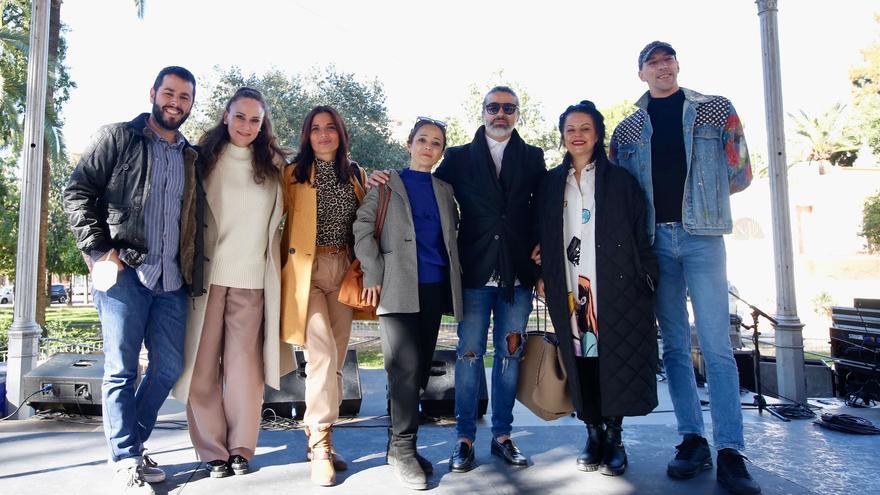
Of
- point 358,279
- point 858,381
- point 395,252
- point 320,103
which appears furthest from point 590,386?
point 320,103

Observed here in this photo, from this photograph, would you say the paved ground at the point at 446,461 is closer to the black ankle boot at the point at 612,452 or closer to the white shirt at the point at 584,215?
the black ankle boot at the point at 612,452

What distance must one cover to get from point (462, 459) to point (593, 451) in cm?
72

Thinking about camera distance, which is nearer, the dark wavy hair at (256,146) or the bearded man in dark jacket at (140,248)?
the bearded man in dark jacket at (140,248)

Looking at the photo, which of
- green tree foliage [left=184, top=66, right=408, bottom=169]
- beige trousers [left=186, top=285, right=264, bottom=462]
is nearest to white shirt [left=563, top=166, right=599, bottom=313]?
beige trousers [left=186, top=285, right=264, bottom=462]

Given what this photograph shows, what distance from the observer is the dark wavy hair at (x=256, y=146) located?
3.01m

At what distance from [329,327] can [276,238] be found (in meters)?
0.57

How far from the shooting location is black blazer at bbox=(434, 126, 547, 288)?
3.05m

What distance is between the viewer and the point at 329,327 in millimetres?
3047

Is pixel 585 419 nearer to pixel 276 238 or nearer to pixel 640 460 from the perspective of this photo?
pixel 640 460

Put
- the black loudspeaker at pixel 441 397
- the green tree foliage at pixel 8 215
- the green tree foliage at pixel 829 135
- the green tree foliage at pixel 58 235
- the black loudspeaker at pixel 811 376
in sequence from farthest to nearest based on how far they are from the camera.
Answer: the green tree foliage at pixel 829 135 < the green tree foliage at pixel 58 235 < the green tree foliage at pixel 8 215 < the black loudspeaker at pixel 811 376 < the black loudspeaker at pixel 441 397

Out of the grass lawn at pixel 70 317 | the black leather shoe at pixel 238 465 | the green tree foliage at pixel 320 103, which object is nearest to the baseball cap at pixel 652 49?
the black leather shoe at pixel 238 465

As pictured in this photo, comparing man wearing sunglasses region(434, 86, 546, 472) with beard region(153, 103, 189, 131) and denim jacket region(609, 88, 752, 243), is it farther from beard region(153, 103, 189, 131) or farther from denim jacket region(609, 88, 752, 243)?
beard region(153, 103, 189, 131)

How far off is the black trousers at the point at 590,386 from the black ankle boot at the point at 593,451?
61mm

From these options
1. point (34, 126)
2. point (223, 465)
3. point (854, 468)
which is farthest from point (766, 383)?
point (34, 126)
